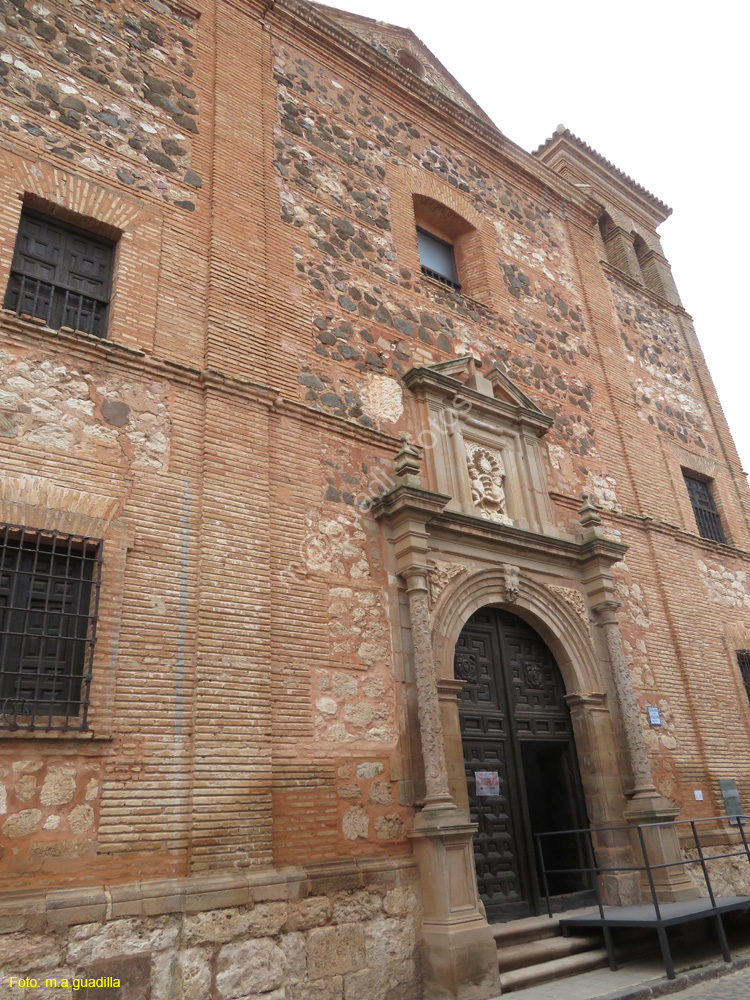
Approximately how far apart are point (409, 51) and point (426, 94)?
5.83ft

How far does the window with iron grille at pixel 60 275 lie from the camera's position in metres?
6.16

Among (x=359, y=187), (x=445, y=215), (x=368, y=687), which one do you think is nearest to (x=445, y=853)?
(x=368, y=687)

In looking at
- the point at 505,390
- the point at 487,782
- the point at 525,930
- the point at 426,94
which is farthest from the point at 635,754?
the point at 426,94

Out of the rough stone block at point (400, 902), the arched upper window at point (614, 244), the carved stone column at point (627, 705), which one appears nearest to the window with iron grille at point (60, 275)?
the rough stone block at point (400, 902)

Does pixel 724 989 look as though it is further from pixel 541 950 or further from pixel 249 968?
pixel 249 968

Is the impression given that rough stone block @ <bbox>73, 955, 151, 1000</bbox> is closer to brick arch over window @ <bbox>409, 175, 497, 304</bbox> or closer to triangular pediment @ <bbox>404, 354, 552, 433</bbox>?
triangular pediment @ <bbox>404, 354, 552, 433</bbox>

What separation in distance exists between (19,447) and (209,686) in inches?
87.5

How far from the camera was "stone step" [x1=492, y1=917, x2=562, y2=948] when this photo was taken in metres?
6.28

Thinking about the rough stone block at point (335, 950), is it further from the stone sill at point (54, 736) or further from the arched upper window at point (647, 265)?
the arched upper window at point (647, 265)

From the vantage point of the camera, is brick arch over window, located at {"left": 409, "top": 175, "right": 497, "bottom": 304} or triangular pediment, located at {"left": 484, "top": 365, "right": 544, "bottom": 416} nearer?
triangular pediment, located at {"left": 484, "top": 365, "right": 544, "bottom": 416}

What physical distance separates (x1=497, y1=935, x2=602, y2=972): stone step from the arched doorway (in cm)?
40

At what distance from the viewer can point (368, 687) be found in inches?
253

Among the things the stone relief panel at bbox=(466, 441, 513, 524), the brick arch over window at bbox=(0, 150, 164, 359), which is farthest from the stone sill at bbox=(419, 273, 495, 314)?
the brick arch over window at bbox=(0, 150, 164, 359)

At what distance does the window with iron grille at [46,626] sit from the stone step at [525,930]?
397 cm
